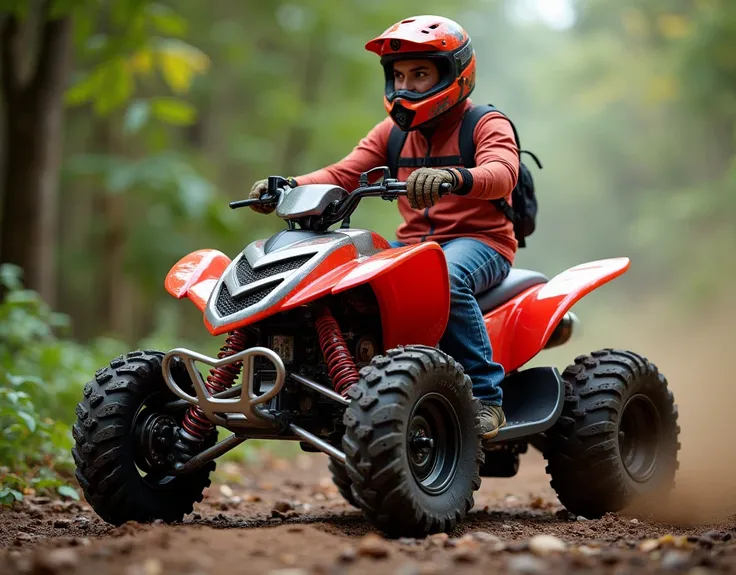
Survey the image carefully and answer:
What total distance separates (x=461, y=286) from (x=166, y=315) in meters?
13.2

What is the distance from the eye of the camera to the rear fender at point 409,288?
4.38 m

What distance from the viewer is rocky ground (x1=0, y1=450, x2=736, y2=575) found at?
10.9 feet

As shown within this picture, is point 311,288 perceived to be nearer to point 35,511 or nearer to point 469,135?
point 469,135

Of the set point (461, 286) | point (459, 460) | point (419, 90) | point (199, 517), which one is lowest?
point (199, 517)

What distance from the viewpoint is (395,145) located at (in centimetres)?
570

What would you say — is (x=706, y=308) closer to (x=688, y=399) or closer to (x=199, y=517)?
(x=688, y=399)

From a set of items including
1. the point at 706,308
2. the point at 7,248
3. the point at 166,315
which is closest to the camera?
the point at 7,248

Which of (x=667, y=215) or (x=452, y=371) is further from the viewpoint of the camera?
(x=667, y=215)

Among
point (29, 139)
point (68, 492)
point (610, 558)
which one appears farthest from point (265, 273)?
point (29, 139)

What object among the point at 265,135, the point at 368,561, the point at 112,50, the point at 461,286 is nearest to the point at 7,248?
the point at 112,50

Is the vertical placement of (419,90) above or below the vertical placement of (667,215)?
below

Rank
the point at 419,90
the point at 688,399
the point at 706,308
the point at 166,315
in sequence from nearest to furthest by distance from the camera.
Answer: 1. the point at 419,90
2. the point at 688,399
3. the point at 166,315
4. the point at 706,308

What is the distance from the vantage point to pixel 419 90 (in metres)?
5.28

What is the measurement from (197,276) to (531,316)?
1.87 meters
